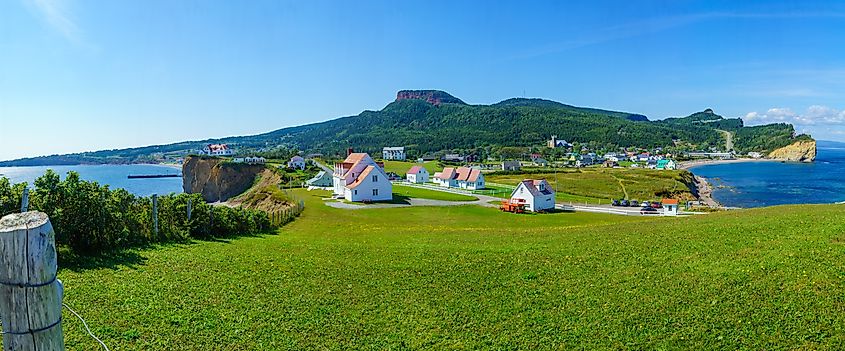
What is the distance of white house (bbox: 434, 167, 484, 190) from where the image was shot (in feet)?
281

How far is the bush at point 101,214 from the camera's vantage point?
1469 centimetres

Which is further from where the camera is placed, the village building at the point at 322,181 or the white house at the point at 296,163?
the white house at the point at 296,163

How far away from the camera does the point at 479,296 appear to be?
12.0 m

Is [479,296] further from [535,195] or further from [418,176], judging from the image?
[418,176]

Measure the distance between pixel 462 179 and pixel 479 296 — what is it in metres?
75.9

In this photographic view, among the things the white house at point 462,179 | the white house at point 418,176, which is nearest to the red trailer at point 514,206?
the white house at point 462,179

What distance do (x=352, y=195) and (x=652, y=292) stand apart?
2098 inches

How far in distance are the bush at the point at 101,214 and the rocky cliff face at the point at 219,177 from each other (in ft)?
281

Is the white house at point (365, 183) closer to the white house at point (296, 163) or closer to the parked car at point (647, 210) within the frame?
the parked car at point (647, 210)

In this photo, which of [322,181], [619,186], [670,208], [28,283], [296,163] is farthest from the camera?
[296,163]

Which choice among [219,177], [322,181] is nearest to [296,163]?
[219,177]

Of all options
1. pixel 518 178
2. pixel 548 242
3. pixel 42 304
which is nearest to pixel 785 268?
pixel 548 242

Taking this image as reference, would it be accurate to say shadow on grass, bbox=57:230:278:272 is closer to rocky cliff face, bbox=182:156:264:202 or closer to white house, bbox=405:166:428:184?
white house, bbox=405:166:428:184

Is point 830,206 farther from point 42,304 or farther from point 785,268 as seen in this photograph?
point 42,304
